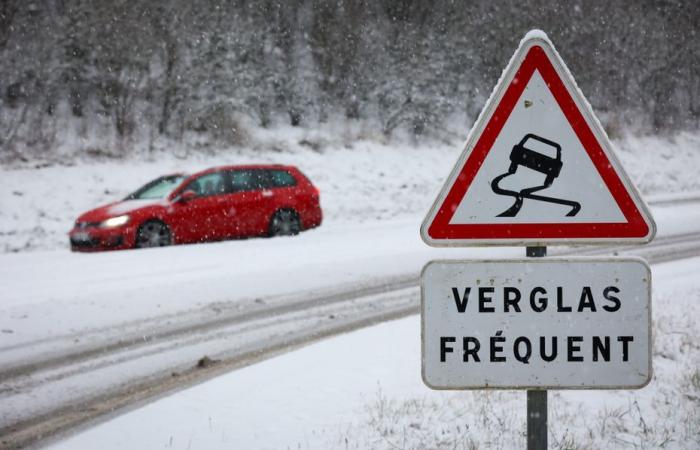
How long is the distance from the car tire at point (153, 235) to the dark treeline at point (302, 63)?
8.39 m

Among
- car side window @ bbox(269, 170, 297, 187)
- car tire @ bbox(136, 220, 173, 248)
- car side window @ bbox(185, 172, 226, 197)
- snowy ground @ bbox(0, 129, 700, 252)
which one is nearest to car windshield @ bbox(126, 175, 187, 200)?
car side window @ bbox(185, 172, 226, 197)

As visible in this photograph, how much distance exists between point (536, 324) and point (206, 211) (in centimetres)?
1085

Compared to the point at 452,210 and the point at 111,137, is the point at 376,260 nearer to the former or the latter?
the point at 452,210

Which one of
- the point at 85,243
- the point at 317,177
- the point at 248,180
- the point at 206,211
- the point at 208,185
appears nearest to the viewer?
the point at 85,243

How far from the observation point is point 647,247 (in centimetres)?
1195

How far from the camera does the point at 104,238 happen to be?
11.3 meters

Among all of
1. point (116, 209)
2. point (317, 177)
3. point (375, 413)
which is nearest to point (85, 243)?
point (116, 209)

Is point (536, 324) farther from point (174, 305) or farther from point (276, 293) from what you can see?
point (276, 293)

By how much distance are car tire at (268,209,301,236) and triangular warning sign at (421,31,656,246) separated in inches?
448

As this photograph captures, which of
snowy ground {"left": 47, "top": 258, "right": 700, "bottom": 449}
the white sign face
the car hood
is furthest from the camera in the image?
the car hood

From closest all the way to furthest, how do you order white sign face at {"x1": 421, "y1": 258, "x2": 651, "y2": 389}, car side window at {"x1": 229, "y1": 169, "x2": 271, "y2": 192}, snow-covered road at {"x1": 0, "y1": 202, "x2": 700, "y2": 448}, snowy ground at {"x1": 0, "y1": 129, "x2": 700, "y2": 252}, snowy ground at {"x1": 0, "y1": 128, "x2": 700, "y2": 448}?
white sign face at {"x1": 421, "y1": 258, "x2": 651, "y2": 389}, snowy ground at {"x1": 0, "y1": 128, "x2": 700, "y2": 448}, snow-covered road at {"x1": 0, "y1": 202, "x2": 700, "y2": 448}, car side window at {"x1": 229, "y1": 169, "x2": 271, "y2": 192}, snowy ground at {"x1": 0, "y1": 129, "x2": 700, "y2": 252}

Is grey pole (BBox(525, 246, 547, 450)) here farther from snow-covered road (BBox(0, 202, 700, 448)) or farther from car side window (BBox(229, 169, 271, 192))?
car side window (BBox(229, 169, 271, 192))

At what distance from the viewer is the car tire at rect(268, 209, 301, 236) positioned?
13.4m

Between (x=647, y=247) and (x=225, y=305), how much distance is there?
833 cm
